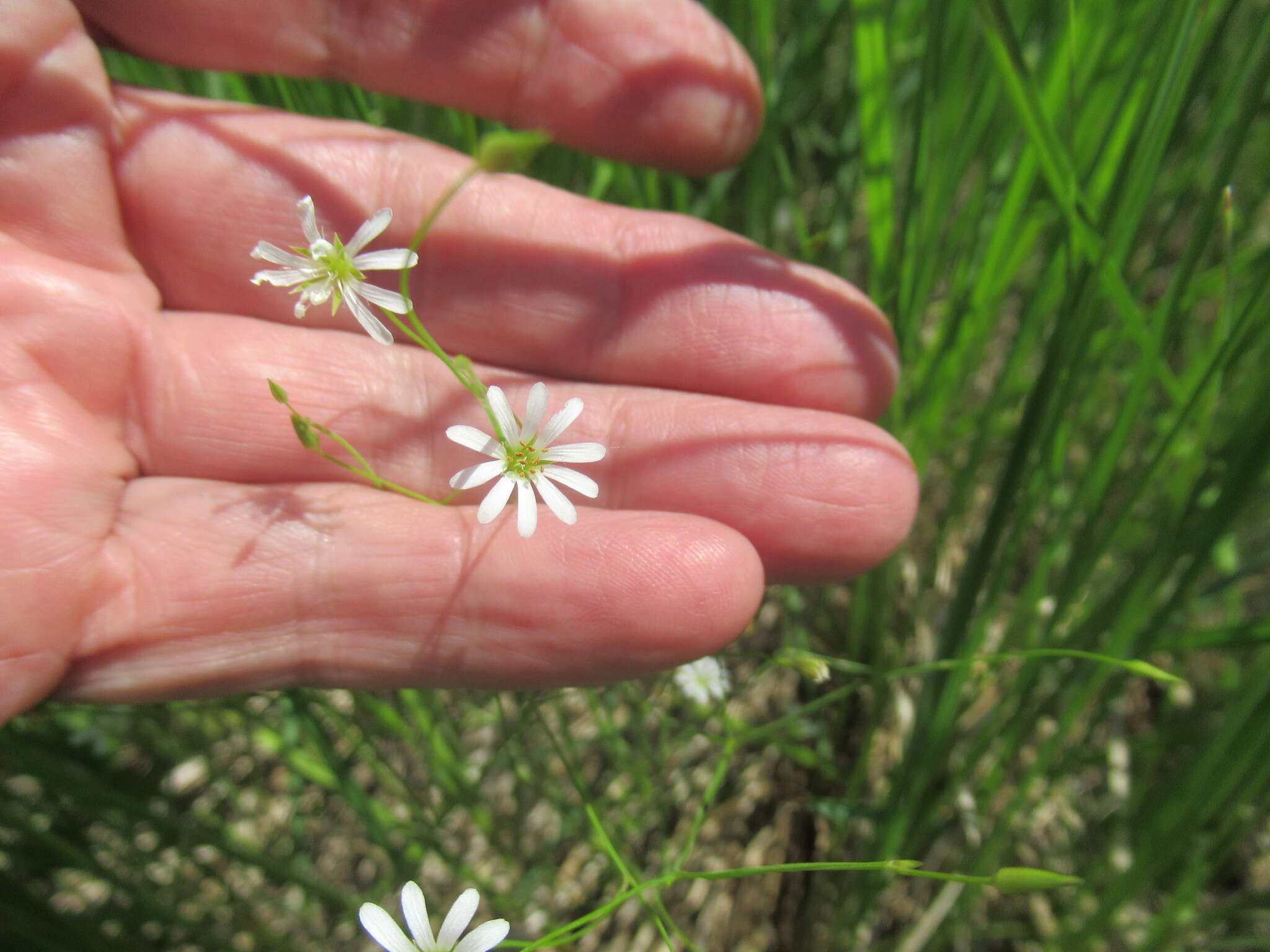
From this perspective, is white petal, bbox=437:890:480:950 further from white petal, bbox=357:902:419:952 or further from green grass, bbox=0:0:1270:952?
green grass, bbox=0:0:1270:952

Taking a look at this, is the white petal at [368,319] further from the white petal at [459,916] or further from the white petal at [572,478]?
the white petal at [459,916]

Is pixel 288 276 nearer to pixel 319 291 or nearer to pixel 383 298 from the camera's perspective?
pixel 319 291

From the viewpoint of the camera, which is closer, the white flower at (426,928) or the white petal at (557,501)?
the white flower at (426,928)

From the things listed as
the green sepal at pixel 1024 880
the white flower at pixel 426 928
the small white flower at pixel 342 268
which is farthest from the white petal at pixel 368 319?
the green sepal at pixel 1024 880

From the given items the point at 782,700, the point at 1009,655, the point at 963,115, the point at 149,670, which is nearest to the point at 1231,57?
the point at 963,115

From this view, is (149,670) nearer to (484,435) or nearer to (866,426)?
(484,435)

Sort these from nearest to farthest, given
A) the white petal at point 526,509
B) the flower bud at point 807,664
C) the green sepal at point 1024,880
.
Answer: the green sepal at point 1024,880
the white petal at point 526,509
the flower bud at point 807,664
